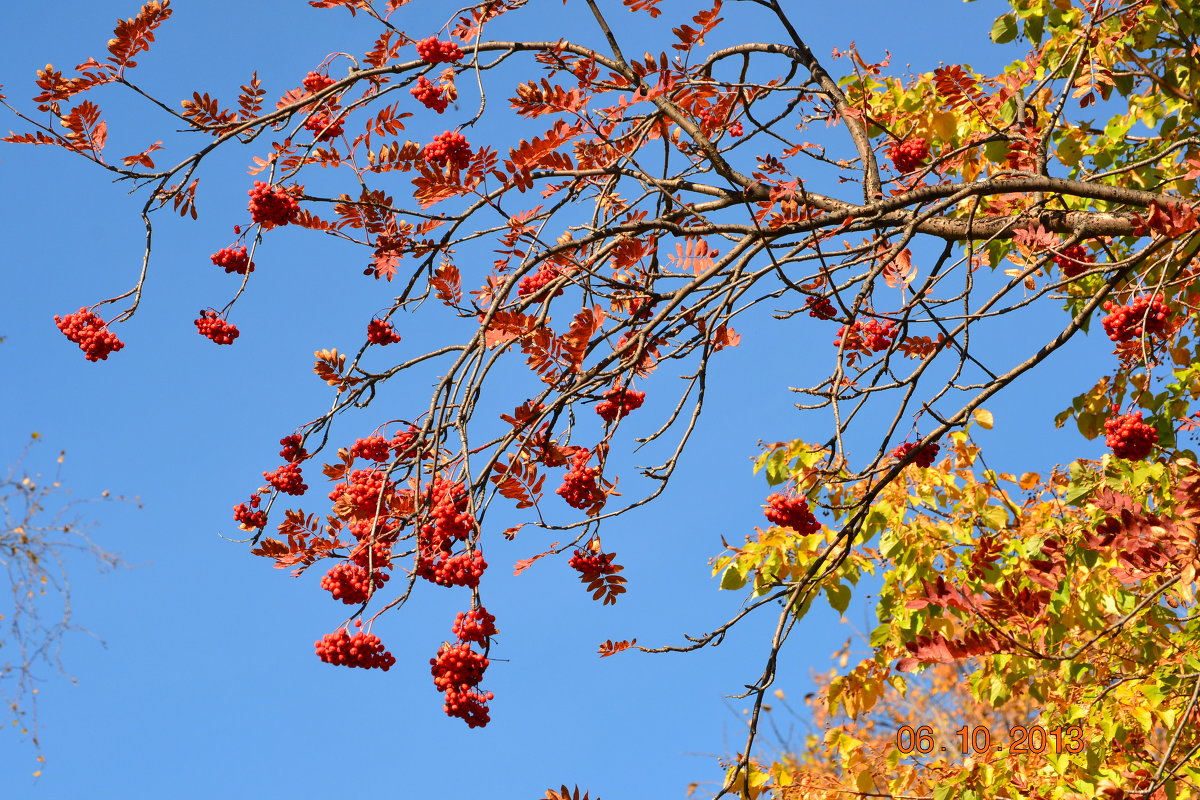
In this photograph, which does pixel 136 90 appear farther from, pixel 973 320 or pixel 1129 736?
pixel 1129 736

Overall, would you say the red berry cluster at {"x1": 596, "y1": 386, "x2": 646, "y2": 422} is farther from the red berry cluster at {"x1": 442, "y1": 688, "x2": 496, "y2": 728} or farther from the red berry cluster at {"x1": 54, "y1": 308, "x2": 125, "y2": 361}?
the red berry cluster at {"x1": 54, "y1": 308, "x2": 125, "y2": 361}

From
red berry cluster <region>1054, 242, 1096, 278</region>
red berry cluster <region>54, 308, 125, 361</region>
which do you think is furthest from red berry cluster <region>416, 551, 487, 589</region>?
red berry cluster <region>1054, 242, 1096, 278</region>

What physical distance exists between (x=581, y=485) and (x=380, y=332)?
3.72 feet

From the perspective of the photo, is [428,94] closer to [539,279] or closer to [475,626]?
[539,279]

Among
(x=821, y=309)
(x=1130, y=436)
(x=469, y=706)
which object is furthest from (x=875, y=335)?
(x=469, y=706)

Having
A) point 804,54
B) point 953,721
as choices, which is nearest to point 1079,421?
point 804,54

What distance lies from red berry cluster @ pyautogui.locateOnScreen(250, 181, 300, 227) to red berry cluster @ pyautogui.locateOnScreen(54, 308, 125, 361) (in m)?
0.71

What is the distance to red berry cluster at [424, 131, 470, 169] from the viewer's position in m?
3.27

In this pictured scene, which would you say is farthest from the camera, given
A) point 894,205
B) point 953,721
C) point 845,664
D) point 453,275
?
point 953,721

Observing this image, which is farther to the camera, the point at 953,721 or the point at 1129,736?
the point at 953,721

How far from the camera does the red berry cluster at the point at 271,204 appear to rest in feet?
11.2

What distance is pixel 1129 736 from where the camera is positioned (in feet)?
15.0

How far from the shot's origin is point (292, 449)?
3.52 metres

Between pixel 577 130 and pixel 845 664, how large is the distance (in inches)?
114
